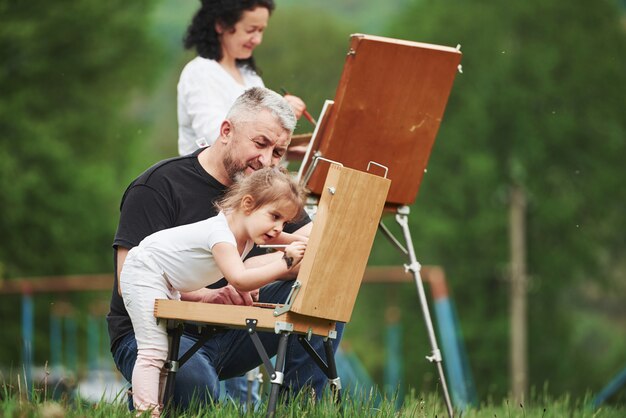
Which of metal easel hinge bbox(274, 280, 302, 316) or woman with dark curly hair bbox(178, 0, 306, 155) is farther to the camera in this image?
woman with dark curly hair bbox(178, 0, 306, 155)

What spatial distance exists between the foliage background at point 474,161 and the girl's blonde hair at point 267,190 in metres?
19.2

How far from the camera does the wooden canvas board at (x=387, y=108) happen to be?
16.5 ft

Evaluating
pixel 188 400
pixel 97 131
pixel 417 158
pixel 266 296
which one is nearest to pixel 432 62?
pixel 417 158

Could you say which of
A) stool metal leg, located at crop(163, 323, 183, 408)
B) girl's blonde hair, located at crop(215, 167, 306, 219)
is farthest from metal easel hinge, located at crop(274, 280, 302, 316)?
stool metal leg, located at crop(163, 323, 183, 408)

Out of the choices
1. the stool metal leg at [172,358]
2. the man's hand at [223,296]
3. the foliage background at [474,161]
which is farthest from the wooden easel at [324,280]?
the foliage background at [474,161]

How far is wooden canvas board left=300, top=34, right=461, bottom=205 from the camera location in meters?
5.03

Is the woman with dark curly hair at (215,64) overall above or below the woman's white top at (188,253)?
above

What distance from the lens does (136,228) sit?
446 centimetres

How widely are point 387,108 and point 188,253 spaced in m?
1.39

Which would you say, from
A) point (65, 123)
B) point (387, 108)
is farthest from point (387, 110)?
point (65, 123)

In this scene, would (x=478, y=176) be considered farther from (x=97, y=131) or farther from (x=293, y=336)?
(x=293, y=336)

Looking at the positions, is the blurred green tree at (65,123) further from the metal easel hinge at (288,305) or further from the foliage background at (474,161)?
the metal easel hinge at (288,305)

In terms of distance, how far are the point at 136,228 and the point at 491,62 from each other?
22873 millimetres

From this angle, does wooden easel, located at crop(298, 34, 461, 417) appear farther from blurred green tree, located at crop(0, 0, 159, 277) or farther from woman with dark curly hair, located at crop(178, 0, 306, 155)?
blurred green tree, located at crop(0, 0, 159, 277)
